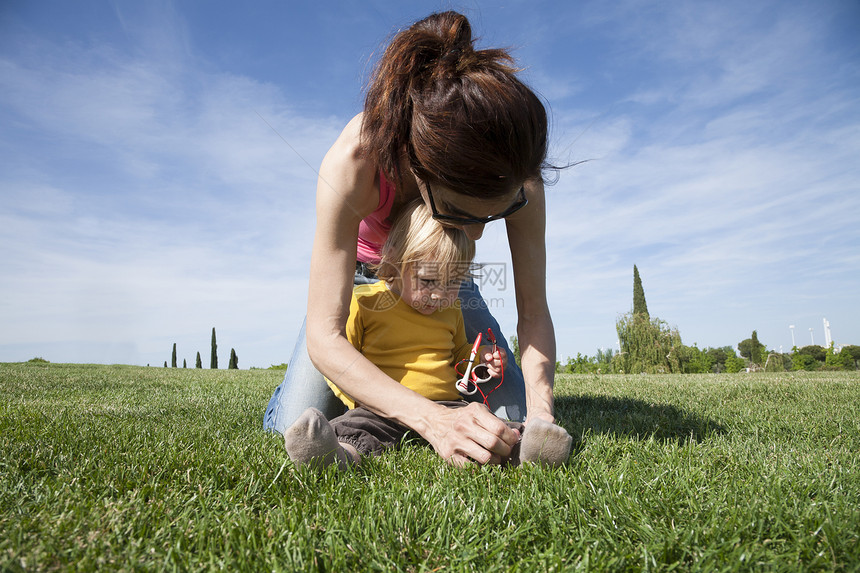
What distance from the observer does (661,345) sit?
69.4 ft

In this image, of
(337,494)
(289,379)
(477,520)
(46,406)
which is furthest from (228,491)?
(46,406)

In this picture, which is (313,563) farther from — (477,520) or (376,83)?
(376,83)

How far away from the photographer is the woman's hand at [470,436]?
1.85m

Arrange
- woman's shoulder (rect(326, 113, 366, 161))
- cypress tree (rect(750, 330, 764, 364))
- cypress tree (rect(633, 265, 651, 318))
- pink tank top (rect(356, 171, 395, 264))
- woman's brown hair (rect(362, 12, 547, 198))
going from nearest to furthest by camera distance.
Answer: woman's brown hair (rect(362, 12, 547, 198)) < woman's shoulder (rect(326, 113, 366, 161)) < pink tank top (rect(356, 171, 395, 264)) < cypress tree (rect(750, 330, 764, 364)) < cypress tree (rect(633, 265, 651, 318))

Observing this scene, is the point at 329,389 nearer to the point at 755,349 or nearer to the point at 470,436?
the point at 470,436

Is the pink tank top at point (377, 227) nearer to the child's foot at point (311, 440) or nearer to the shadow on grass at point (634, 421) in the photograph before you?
the child's foot at point (311, 440)

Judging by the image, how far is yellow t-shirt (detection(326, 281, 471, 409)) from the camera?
2.66m

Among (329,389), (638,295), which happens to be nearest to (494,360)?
(329,389)

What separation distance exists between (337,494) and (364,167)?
52.9 inches

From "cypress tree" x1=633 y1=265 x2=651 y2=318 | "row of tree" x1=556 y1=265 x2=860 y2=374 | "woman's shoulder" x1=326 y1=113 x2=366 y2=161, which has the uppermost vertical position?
"cypress tree" x1=633 y1=265 x2=651 y2=318

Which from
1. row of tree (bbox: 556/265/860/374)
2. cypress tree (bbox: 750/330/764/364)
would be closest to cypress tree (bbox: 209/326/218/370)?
row of tree (bbox: 556/265/860/374)

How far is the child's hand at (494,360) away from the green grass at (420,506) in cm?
54

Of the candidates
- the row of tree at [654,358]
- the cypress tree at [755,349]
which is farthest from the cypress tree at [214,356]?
the cypress tree at [755,349]

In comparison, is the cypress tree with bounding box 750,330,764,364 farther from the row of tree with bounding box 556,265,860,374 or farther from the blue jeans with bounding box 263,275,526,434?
the blue jeans with bounding box 263,275,526,434
